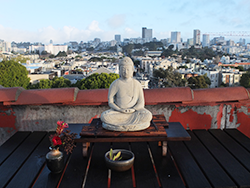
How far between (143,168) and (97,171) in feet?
1.78

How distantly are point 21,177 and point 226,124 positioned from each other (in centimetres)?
342

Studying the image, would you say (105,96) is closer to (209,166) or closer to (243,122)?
(209,166)

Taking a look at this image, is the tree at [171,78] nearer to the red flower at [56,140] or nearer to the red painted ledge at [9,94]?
the red painted ledge at [9,94]

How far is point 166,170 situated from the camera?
2641 mm

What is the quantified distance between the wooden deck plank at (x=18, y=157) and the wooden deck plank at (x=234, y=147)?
9.03 feet

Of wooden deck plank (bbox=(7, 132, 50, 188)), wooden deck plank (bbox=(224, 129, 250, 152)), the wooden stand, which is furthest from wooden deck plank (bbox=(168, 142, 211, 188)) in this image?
wooden deck plank (bbox=(7, 132, 50, 188))

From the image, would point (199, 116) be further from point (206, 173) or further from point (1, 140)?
point (1, 140)

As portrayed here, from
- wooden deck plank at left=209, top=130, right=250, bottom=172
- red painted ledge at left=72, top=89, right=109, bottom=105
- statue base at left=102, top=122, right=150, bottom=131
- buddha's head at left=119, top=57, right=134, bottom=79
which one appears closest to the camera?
wooden deck plank at left=209, top=130, right=250, bottom=172

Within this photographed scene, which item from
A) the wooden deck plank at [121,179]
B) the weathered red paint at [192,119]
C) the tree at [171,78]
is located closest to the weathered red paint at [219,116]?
the weathered red paint at [192,119]

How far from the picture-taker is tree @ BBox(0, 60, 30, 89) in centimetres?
3234

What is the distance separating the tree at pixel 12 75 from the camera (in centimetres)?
3234

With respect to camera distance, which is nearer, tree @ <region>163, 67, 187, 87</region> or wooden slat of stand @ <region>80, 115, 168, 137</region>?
wooden slat of stand @ <region>80, 115, 168, 137</region>

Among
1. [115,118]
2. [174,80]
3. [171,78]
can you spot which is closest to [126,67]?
[115,118]

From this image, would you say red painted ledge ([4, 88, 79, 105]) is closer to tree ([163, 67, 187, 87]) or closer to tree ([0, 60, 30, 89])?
tree ([0, 60, 30, 89])
